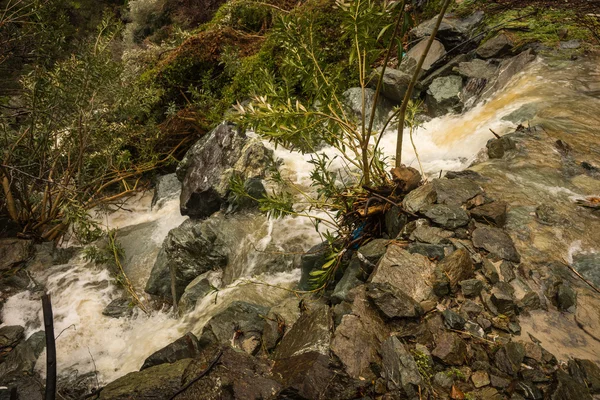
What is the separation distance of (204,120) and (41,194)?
2.79 meters

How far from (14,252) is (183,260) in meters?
2.37

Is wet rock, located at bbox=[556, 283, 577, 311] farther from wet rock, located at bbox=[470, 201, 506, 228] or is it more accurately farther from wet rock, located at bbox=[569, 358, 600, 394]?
wet rock, located at bbox=[470, 201, 506, 228]

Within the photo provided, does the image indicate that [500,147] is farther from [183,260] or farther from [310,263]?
[183,260]

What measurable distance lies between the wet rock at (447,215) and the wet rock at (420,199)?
0.27ft

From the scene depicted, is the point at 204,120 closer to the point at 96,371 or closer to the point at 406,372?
the point at 96,371

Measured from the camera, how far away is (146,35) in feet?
40.2

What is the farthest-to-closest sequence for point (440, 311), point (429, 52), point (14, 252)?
point (429, 52), point (14, 252), point (440, 311)

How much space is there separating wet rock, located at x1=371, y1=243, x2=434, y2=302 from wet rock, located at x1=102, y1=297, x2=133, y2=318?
3.14m

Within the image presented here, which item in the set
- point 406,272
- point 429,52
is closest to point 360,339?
point 406,272

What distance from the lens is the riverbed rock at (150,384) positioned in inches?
83.7

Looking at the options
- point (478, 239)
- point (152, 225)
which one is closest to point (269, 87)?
point (478, 239)

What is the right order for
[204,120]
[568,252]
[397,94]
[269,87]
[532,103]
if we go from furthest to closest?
[204,120] < [397,94] < [532,103] < [269,87] < [568,252]

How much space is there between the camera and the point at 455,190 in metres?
2.85

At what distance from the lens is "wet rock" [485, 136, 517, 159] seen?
11.7 ft
